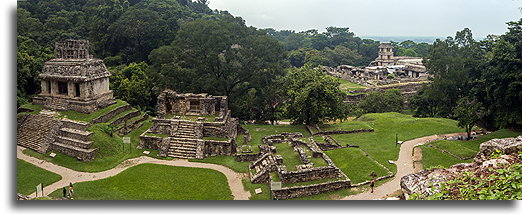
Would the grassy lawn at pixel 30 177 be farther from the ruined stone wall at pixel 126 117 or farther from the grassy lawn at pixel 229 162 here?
the ruined stone wall at pixel 126 117

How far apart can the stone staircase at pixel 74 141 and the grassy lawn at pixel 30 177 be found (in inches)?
76.9

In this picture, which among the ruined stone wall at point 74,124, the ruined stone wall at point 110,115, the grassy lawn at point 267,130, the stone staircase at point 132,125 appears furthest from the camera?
the grassy lawn at point 267,130

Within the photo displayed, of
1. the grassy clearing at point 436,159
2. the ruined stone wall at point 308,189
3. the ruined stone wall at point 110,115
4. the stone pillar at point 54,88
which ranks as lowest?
the ruined stone wall at point 308,189

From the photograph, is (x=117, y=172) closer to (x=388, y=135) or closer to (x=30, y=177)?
(x=30, y=177)

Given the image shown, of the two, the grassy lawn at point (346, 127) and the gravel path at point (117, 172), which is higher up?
the grassy lawn at point (346, 127)

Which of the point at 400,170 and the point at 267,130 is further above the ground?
the point at 267,130

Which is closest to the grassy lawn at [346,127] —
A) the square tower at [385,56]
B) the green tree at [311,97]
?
the green tree at [311,97]

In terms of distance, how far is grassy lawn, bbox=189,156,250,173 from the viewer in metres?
19.0

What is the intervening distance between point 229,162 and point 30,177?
8766 mm

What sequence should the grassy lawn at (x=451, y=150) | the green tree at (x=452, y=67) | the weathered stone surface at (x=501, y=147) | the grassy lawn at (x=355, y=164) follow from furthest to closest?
the green tree at (x=452, y=67) < the grassy lawn at (x=451, y=150) < the grassy lawn at (x=355, y=164) < the weathered stone surface at (x=501, y=147)

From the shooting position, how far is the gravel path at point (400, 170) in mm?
15453

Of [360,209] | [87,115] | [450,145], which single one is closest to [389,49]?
[450,145]

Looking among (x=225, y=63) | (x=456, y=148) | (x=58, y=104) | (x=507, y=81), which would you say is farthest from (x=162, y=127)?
(x=507, y=81)

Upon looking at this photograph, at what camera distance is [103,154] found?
64.5 ft
